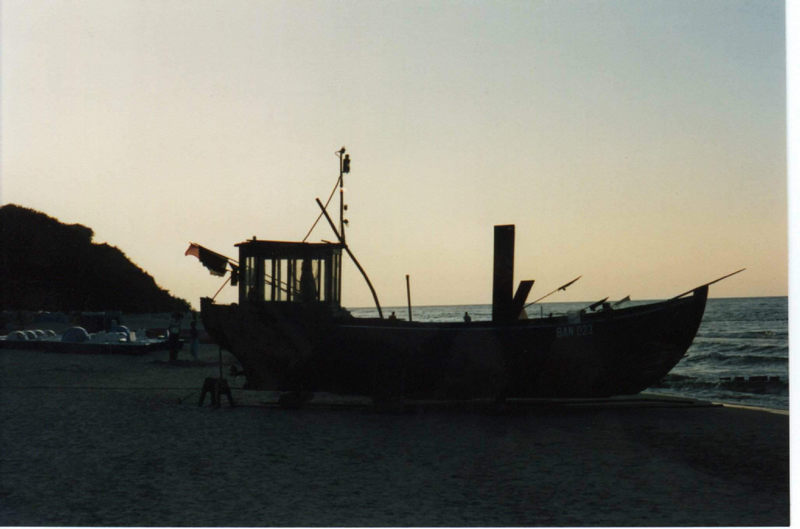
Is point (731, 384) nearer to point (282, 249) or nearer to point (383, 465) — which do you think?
point (282, 249)

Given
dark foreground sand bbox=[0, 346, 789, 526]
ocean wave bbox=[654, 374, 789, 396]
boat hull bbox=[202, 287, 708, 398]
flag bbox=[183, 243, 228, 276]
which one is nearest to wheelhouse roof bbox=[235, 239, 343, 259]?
flag bbox=[183, 243, 228, 276]

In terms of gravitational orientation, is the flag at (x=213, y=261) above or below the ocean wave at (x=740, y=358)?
above

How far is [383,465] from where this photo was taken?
34.6 feet

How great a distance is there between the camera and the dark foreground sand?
788cm

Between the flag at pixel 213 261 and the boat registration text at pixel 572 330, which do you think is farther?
the flag at pixel 213 261

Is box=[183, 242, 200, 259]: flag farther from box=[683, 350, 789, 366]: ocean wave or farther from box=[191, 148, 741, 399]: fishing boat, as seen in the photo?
box=[683, 350, 789, 366]: ocean wave

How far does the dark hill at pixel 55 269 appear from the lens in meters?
86.4

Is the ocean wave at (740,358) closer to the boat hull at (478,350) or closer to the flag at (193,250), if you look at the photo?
the boat hull at (478,350)

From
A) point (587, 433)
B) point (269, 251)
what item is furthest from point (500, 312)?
point (269, 251)

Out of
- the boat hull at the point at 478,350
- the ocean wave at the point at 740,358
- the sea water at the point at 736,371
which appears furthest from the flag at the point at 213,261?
the ocean wave at the point at 740,358

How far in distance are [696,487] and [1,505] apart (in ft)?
25.2

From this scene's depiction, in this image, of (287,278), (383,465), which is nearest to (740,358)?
(287,278)

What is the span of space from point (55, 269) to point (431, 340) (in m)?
86.3

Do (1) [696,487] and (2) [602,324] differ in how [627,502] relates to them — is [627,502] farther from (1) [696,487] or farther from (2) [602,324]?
(2) [602,324]
